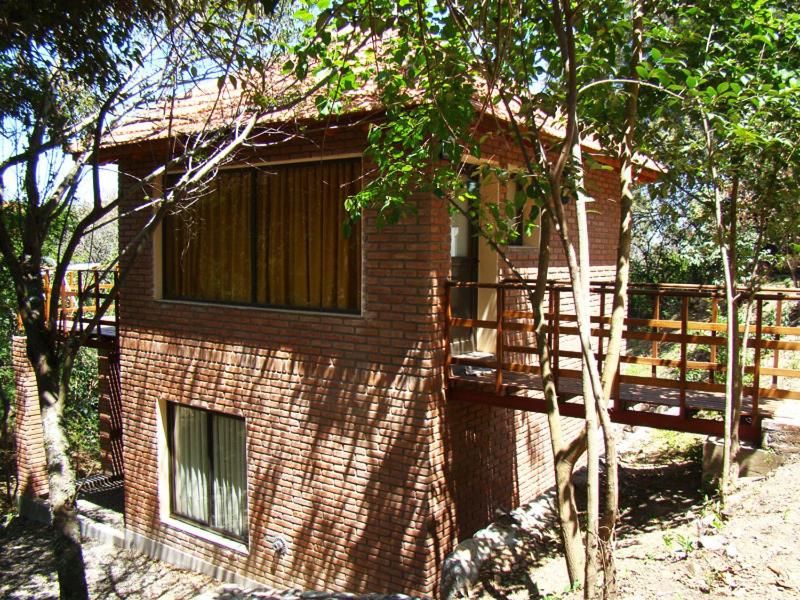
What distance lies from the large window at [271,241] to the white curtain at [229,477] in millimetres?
1664

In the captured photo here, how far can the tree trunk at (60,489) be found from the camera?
575 cm

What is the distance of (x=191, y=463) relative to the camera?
29.9 ft

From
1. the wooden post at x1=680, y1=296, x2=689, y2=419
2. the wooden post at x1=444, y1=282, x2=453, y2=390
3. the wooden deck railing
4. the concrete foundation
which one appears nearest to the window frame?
the wooden deck railing

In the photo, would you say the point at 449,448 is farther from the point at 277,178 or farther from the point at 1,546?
the point at 1,546

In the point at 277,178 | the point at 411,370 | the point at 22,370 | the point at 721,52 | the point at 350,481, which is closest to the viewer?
the point at 721,52

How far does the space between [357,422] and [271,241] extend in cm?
248

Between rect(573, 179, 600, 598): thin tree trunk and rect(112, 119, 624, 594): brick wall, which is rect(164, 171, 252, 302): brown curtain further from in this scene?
rect(573, 179, 600, 598): thin tree trunk

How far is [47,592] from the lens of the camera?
28.8ft

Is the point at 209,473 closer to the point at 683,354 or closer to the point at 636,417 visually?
the point at 636,417

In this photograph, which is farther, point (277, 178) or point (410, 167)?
point (277, 178)

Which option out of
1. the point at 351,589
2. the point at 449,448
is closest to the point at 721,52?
the point at 449,448

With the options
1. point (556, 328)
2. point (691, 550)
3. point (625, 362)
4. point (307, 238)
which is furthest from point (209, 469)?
point (691, 550)

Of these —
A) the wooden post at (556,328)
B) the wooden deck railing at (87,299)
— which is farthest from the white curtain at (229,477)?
the wooden post at (556,328)

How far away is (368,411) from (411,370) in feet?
2.29
